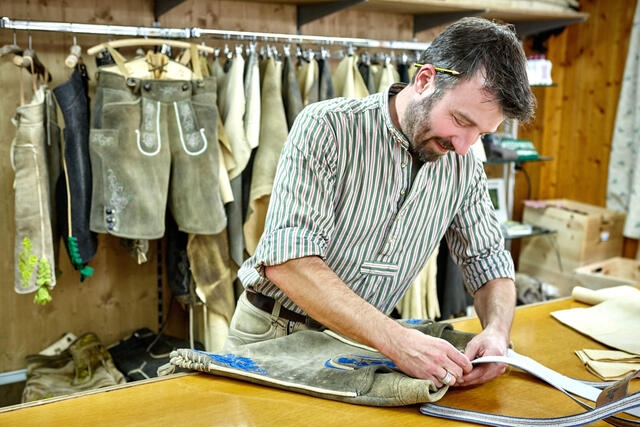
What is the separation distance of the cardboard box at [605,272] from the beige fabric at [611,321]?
1439 mm

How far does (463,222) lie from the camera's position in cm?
156

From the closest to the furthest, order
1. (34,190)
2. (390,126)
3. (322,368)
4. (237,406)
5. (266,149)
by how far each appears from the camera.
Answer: (237,406) < (322,368) < (390,126) < (34,190) < (266,149)

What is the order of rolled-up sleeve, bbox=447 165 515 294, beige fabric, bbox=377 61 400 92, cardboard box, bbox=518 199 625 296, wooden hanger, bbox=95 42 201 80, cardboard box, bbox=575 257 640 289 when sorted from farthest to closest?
cardboard box, bbox=518 199 625 296, cardboard box, bbox=575 257 640 289, beige fabric, bbox=377 61 400 92, wooden hanger, bbox=95 42 201 80, rolled-up sleeve, bbox=447 165 515 294

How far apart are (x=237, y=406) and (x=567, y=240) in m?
3.08

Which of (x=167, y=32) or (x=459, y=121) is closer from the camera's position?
(x=459, y=121)

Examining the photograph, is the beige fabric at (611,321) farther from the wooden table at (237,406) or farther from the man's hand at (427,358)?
the man's hand at (427,358)

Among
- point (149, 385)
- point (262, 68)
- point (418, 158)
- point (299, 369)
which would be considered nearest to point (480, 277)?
point (418, 158)

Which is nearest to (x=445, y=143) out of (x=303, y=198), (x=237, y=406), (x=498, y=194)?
(x=303, y=198)

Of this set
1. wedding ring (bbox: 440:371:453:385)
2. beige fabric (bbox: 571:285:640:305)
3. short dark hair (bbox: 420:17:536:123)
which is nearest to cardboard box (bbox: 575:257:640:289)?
beige fabric (bbox: 571:285:640:305)

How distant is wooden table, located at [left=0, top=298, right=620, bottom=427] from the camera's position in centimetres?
99

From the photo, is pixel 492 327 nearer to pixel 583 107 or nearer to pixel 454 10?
pixel 454 10

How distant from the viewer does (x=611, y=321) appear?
1527 mm

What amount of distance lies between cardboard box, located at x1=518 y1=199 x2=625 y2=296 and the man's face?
99.5 inches

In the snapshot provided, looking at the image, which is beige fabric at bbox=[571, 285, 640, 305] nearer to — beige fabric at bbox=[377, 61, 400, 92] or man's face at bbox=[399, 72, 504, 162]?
man's face at bbox=[399, 72, 504, 162]
